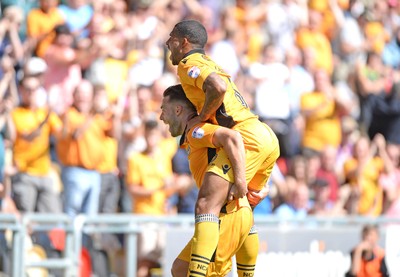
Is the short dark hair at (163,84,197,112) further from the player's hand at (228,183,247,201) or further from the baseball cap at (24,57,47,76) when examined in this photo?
the baseball cap at (24,57,47,76)

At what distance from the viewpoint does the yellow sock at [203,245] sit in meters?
7.96

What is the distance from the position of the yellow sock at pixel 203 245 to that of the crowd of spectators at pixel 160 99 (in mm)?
4499

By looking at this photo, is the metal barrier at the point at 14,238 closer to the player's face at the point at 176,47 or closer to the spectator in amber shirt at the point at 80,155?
the spectator in amber shirt at the point at 80,155

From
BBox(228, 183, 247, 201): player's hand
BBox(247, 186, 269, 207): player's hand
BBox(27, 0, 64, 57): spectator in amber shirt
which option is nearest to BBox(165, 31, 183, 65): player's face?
BBox(228, 183, 247, 201): player's hand

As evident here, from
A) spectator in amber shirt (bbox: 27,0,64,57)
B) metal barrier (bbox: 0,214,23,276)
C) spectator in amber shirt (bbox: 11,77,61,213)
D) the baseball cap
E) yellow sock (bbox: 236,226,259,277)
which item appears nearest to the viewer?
yellow sock (bbox: 236,226,259,277)

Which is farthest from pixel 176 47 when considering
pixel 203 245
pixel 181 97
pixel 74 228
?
pixel 74 228

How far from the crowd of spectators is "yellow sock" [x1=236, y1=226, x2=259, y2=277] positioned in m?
4.17

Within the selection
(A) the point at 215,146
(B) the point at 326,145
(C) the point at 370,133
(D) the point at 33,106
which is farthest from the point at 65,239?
(C) the point at 370,133

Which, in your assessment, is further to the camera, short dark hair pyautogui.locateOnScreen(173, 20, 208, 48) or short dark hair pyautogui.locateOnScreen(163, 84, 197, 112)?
short dark hair pyautogui.locateOnScreen(163, 84, 197, 112)

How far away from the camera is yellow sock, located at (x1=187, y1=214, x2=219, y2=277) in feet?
26.1

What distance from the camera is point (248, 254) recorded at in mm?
8562

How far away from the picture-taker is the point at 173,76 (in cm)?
1441

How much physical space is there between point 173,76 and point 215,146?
252 inches

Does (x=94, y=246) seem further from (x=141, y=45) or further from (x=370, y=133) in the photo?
(x=370, y=133)
